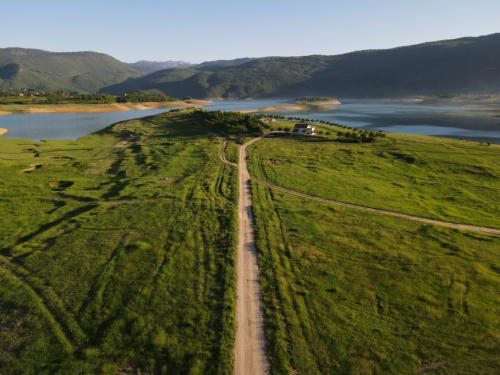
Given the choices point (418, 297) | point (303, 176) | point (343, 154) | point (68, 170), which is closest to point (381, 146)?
point (343, 154)

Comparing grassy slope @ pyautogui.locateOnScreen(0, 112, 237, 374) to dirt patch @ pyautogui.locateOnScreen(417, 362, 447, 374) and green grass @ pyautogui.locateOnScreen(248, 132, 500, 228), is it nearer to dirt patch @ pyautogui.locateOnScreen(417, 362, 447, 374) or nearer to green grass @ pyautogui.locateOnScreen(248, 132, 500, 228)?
dirt patch @ pyautogui.locateOnScreen(417, 362, 447, 374)

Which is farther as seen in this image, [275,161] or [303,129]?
[303,129]

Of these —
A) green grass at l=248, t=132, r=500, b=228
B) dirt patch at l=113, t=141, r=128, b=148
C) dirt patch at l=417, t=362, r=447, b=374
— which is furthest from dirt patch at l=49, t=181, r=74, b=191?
dirt patch at l=417, t=362, r=447, b=374

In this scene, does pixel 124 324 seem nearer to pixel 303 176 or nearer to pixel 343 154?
pixel 303 176

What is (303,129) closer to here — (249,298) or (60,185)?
(60,185)

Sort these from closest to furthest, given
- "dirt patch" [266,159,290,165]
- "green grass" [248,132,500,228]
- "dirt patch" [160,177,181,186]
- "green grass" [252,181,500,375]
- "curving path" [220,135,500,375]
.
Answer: "curving path" [220,135,500,375] → "green grass" [252,181,500,375] → "green grass" [248,132,500,228] → "dirt patch" [160,177,181,186] → "dirt patch" [266,159,290,165]

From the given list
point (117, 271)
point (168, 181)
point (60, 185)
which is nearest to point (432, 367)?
point (117, 271)
